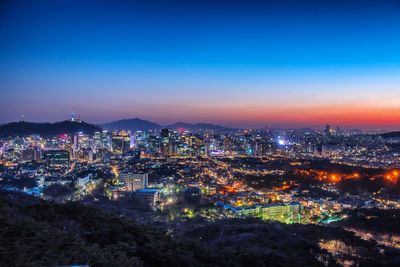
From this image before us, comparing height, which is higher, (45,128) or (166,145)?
(45,128)

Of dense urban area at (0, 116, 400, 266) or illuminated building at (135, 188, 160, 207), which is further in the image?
illuminated building at (135, 188, 160, 207)

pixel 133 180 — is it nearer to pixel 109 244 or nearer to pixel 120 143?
pixel 109 244

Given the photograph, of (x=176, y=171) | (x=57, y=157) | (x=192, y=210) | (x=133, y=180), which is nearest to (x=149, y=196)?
(x=192, y=210)

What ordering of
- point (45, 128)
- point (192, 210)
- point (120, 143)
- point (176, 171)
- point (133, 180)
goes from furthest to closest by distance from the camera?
point (120, 143) → point (45, 128) → point (176, 171) → point (133, 180) → point (192, 210)

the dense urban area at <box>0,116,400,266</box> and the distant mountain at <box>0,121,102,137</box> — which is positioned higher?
the distant mountain at <box>0,121,102,137</box>

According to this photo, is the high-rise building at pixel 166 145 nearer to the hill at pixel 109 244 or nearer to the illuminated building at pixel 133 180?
the illuminated building at pixel 133 180

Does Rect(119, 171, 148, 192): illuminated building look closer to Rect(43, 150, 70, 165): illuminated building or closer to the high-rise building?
Rect(43, 150, 70, 165): illuminated building

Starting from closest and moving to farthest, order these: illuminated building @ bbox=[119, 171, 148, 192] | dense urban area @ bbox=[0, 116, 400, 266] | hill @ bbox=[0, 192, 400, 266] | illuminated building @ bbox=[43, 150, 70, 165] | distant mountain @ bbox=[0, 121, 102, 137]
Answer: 1. hill @ bbox=[0, 192, 400, 266]
2. dense urban area @ bbox=[0, 116, 400, 266]
3. illuminated building @ bbox=[119, 171, 148, 192]
4. illuminated building @ bbox=[43, 150, 70, 165]
5. distant mountain @ bbox=[0, 121, 102, 137]

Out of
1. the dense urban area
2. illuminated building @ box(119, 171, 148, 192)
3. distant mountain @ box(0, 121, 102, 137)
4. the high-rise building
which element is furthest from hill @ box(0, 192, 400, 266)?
the high-rise building
